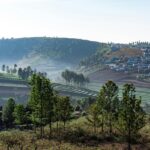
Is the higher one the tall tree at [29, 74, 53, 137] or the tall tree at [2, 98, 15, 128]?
the tall tree at [29, 74, 53, 137]

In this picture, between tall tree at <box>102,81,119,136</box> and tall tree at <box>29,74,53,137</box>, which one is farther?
tall tree at <box>102,81,119,136</box>

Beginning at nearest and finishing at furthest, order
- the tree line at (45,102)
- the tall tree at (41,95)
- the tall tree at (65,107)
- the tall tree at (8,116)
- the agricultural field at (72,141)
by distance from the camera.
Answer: the agricultural field at (72,141), the tall tree at (41,95), the tree line at (45,102), the tall tree at (65,107), the tall tree at (8,116)

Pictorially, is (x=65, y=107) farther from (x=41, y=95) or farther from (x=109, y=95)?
(x=109, y=95)

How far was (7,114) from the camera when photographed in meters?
98.9

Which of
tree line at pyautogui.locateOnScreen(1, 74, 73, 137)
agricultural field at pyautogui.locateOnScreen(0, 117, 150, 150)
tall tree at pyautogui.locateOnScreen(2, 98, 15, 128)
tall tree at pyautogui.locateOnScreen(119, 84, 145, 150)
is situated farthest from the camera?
tall tree at pyautogui.locateOnScreen(2, 98, 15, 128)

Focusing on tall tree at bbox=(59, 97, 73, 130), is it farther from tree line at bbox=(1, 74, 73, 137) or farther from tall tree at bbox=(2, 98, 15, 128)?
tall tree at bbox=(2, 98, 15, 128)

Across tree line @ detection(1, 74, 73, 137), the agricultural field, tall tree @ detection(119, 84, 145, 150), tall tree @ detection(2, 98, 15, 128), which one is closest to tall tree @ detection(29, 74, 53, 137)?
tree line @ detection(1, 74, 73, 137)

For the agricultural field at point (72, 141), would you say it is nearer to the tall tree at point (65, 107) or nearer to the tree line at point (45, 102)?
the tall tree at point (65, 107)

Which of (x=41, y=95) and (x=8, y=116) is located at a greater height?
(x=41, y=95)

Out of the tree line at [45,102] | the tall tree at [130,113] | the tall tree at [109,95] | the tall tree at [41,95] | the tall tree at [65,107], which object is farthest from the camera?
the tall tree at [65,107]

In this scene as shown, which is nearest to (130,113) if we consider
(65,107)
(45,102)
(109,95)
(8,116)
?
(109,95)

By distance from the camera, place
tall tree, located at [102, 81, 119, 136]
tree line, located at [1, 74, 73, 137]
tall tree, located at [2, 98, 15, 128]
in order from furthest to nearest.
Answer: tall tree, located at [2, 98, 15, 128] → tall tree, located at [102, 81, 119, 136] → tree line, located at [1, 74, 73, 137]

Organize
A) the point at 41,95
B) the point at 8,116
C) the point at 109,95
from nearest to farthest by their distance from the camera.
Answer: the point at 41,95
the point at 109,95
the point at 8,116

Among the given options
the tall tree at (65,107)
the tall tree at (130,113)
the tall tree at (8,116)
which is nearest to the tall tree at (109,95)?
the tall tree at (65,107)
